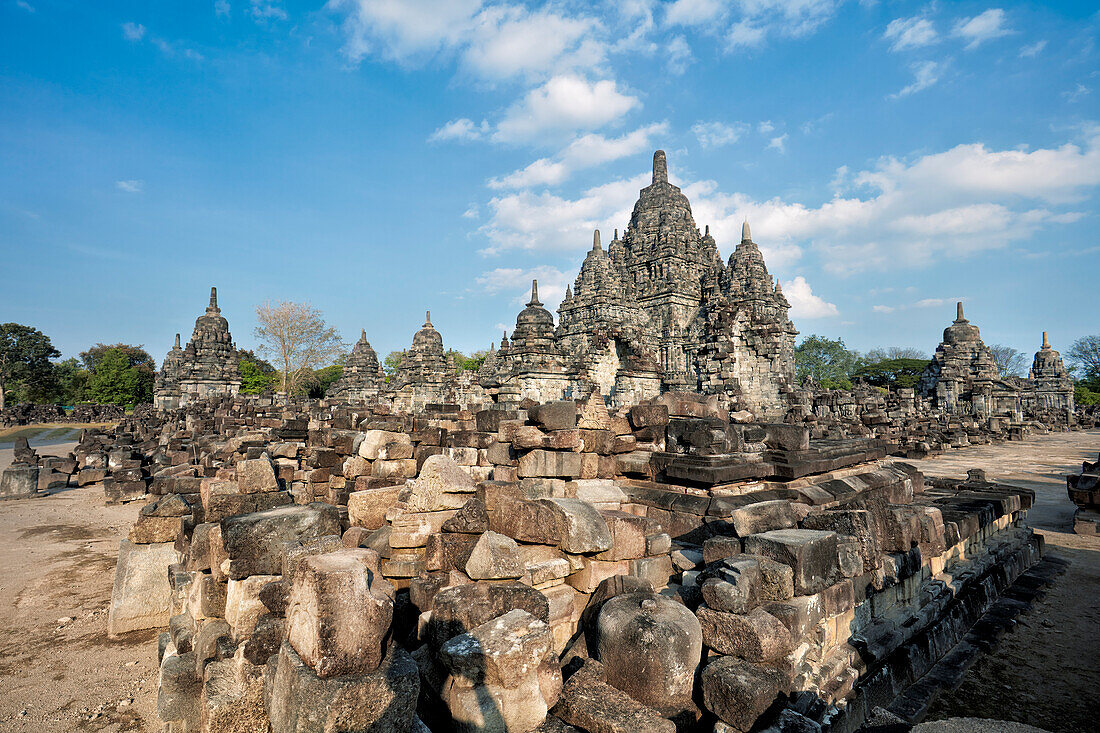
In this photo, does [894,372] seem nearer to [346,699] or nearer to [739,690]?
[739,690]

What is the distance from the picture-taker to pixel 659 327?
33.7 metres

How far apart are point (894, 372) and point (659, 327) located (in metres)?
35.6

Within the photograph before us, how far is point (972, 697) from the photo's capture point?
3.64m

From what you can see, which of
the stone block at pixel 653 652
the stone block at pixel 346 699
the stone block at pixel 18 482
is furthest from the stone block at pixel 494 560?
the stone block at pixel 18 482

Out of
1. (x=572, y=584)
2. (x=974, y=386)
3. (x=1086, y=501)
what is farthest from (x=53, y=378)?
(x=974, y=386)

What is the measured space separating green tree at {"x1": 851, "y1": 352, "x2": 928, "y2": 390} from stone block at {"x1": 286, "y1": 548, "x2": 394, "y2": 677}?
187ft

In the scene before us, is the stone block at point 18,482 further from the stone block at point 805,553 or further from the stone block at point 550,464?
the stone block at point 805,553

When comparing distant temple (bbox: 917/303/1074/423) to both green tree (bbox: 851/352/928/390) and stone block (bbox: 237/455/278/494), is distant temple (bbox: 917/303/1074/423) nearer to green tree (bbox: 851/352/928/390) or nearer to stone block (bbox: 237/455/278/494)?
green tree (bbox: 851/352/928/390)

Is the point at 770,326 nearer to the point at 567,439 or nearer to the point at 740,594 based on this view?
the point at 567,439

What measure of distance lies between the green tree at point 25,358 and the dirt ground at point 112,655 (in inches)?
2147

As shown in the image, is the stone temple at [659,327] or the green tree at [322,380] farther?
the green tree at [322,380]

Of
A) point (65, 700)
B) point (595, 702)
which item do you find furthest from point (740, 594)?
point (65, 700)

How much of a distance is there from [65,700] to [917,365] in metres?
63.8

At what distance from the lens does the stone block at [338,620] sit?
6.79 ft
